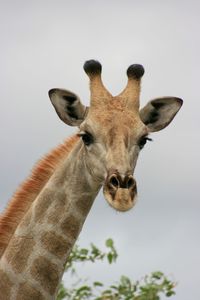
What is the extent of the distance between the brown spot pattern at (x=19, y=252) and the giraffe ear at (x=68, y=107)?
7.57 feet

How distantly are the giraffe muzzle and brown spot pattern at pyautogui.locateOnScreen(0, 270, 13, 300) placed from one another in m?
2.04

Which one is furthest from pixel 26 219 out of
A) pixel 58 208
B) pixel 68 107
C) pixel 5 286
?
pixel 68 107

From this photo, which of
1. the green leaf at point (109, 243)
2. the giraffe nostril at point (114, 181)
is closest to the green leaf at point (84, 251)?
the green leaf at point (109, 243)

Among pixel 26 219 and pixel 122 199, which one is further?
pixel 26 219

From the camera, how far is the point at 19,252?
61.4 feet

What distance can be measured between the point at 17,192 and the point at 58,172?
0.77 meters

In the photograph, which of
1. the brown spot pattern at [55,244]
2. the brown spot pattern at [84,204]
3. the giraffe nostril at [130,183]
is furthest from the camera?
the brown spot pattern at [84,204]

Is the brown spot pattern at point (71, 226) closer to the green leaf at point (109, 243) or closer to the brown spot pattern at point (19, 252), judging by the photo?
the brown spot pattern at point (19, 252)

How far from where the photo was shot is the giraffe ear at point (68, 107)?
19891mm

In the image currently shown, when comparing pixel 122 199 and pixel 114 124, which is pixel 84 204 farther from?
pixel 122 199

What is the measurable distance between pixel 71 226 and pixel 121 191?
154cm

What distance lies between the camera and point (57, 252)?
18.8 metres

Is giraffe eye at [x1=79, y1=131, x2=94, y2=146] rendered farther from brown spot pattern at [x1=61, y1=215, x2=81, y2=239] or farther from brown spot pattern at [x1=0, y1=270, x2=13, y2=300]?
brown spot pattern at [x1=0, y1=270, x2=13, y2=300]

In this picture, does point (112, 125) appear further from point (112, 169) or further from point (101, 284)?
point (101, 284)
